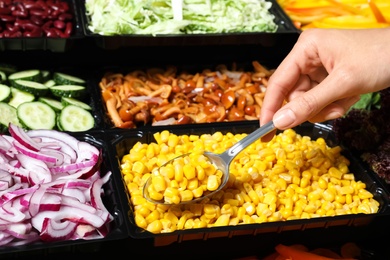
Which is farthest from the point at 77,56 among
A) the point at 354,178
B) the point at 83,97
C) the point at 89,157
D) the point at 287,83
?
the point at 354,178

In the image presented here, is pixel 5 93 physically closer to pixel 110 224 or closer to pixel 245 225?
pixel 110 224

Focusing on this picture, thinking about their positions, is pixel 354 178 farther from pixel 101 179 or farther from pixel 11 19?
pixel 11 19

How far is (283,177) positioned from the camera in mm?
2729

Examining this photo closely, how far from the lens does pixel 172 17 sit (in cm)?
370

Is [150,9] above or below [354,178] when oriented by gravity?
above

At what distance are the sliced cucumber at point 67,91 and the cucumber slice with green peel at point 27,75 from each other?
13 centimetres

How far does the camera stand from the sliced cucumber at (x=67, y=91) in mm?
3305

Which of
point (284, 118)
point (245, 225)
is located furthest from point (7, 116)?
point (284, 118)

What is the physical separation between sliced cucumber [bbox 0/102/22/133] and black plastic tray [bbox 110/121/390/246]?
0.56m

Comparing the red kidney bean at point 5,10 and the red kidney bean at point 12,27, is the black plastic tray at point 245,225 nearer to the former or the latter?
the red kidney bean at point 12,27

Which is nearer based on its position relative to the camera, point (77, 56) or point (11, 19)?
point (11, 19)

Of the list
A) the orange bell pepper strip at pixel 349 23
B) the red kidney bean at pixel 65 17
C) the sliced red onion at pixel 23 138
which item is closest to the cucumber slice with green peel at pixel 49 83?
the red kidney bean at pixel 65 17

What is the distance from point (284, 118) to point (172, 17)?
5.68ft

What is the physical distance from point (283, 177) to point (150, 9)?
5.05ft
